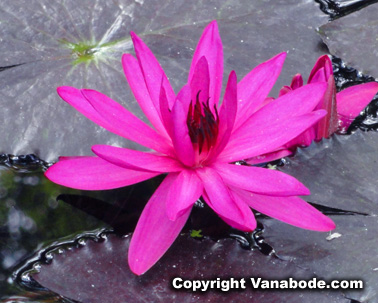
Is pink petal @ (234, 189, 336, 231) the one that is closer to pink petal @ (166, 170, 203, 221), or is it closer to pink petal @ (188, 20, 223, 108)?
pink petal @ (166, 170, 203, 221)

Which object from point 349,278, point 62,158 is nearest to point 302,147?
point 349,278

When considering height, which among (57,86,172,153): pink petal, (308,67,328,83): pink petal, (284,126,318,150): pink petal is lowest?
(284,126,318,150): pink petal

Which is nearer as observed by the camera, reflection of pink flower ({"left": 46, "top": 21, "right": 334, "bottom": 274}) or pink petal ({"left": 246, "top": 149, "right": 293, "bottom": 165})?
reflection of pink flower ({"left": 46, "top": 21, "right": 334, "bottom": 274})

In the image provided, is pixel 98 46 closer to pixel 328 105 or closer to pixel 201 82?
pixel 201 82

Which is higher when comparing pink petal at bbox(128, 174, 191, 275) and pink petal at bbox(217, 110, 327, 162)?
pink petal at bbox(217, 110, 327, 162)

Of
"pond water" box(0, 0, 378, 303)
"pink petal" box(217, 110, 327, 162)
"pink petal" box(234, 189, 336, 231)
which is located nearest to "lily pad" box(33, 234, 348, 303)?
"pond water" box(0, 0, 378, 303)

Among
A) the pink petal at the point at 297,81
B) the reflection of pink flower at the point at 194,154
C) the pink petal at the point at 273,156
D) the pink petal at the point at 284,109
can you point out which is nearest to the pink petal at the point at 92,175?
the reflection of pink flower at the point at 194,154

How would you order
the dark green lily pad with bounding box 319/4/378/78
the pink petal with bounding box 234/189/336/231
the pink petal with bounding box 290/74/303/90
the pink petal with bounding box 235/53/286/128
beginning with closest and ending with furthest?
the pink petal with bounding box 234/189/336/231
the pink petal with bounding box 235/53/286/128
the pink petal with bounding box 290/74/303/90
the dark green lily pad with bounding box 319/4/378/78

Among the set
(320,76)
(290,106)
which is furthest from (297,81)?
(290,106)

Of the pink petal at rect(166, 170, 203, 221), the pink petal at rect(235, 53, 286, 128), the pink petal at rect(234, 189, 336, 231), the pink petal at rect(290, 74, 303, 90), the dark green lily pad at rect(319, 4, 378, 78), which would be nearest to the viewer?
the pink petal at rect(166, 170, 203, 221)
